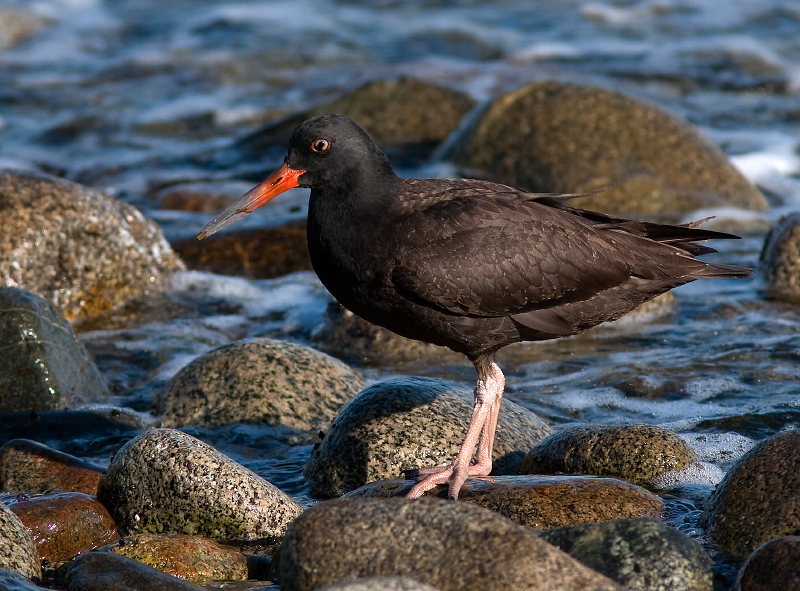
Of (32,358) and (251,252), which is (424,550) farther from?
(251,252)

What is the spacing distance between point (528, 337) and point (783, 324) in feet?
13.0

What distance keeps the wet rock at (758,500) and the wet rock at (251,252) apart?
6.03m

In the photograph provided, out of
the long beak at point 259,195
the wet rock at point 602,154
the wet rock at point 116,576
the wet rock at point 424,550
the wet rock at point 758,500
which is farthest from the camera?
the wet rock at point 602,154

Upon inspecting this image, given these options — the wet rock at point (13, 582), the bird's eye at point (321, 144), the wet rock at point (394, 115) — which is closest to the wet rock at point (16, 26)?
the wet rock at point (394, 115)

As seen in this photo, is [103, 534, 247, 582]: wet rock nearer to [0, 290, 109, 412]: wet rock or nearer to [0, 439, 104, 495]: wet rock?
[0, 439, 104, 495]: wet rock

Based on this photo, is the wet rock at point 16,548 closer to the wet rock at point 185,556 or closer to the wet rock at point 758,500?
the wet rock at point 185,556

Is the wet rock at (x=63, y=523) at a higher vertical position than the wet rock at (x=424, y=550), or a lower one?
lower

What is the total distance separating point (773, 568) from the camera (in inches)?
156

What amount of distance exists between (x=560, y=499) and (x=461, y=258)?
1361 mm

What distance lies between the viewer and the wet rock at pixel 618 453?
5.40 m

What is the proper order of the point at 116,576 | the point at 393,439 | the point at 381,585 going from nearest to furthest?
the point at 381,585 < the point at 116,576 < the point at 393,439

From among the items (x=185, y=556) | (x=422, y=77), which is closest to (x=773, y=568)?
(x=185, y=556)

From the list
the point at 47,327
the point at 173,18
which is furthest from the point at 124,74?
the point at 47,327

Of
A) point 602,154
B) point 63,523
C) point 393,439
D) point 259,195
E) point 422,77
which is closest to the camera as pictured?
point 63,523
